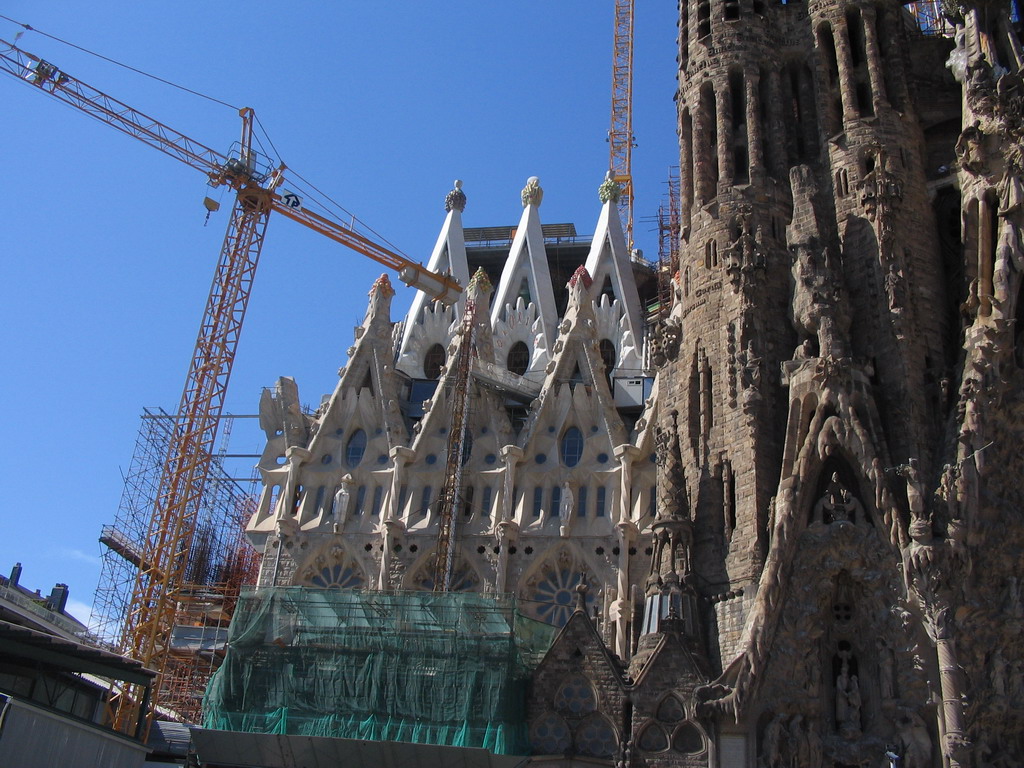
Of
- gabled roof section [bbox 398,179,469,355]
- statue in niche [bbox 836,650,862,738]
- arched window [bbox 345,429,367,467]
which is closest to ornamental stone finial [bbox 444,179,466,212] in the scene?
gabled roof section [bbox 398,179,469,355]

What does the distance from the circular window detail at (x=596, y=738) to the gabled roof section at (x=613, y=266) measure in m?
24.0

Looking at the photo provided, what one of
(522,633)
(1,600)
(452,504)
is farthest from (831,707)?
(1,600)

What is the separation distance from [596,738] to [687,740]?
8.53ft

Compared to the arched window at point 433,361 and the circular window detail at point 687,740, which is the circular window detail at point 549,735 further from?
the arched window at point 433,361

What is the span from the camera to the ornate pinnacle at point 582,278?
1875 inches

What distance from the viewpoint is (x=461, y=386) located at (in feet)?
143

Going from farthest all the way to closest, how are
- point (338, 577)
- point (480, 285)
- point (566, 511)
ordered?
1. point (480, 285)
2. point (338, 577)
3. point (566, 511)

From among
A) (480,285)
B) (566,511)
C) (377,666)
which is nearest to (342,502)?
(566,511)

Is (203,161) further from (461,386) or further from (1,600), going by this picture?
(1,600)

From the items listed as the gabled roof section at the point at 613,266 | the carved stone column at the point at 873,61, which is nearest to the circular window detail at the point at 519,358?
the gabled roof section at the point at 613,266

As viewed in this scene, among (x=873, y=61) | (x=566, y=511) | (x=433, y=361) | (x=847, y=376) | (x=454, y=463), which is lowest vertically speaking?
(x=566, y=511)

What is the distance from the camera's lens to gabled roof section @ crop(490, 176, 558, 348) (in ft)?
175

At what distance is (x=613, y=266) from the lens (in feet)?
177

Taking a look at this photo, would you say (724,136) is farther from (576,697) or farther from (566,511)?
(576,697)
